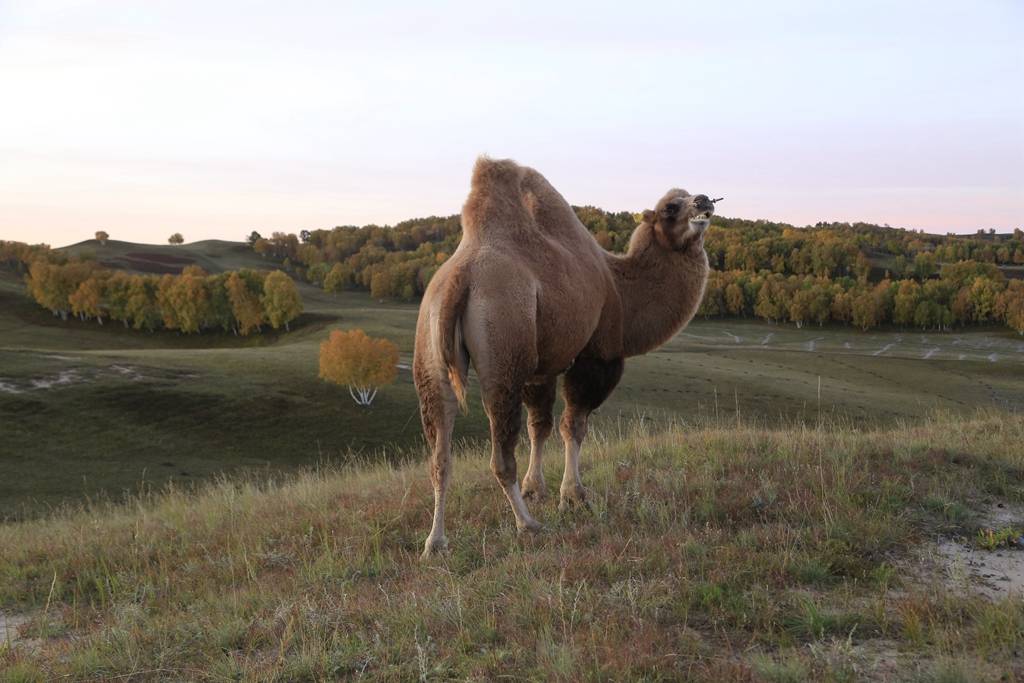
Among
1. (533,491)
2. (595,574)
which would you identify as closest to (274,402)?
(533,491)

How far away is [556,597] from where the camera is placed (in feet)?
15.0

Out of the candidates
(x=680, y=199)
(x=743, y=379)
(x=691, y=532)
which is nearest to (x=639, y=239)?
(x=680, y=199)

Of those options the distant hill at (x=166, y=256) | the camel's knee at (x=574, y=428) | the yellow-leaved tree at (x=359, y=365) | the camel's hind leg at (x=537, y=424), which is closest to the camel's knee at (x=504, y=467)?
the camel's hind leg at (x=537, y=424)

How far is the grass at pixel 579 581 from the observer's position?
394cm

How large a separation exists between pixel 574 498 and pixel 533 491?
0.62m

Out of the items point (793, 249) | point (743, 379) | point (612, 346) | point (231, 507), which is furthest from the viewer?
point (793, 249)

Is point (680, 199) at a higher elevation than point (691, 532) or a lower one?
higher

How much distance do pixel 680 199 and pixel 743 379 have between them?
53156 mm

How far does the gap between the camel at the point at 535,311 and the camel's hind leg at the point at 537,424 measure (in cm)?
1

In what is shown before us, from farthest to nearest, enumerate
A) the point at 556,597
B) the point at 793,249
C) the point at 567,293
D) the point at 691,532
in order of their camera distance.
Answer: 1. the point at 793,249
2. the point at 567,293
3. the point at 691,532
4. the point at 556,597

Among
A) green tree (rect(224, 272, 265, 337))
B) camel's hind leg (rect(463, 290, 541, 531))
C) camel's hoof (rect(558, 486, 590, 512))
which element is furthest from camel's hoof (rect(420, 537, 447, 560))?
green tree (rect(224, 272, 265, 337))

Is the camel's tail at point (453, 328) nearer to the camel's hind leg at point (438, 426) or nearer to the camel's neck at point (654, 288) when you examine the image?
the camel's hind leg at point (438, 426)

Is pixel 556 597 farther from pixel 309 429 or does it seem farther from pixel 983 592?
pixel 309 429

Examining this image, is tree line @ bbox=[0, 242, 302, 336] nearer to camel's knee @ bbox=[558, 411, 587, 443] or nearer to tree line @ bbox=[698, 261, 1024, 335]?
tree line @ bbox=[698, 261, 1024, 335]
